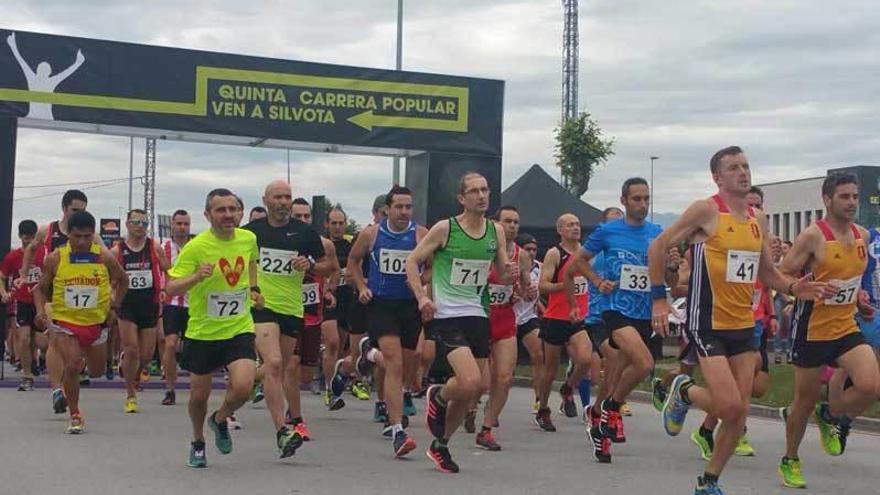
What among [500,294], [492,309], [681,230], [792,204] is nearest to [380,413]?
[500,294]

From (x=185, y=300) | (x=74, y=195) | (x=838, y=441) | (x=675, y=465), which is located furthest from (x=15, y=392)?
(x=838, y=441)

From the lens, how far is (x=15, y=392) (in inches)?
631

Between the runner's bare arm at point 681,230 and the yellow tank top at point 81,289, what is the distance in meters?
5.81

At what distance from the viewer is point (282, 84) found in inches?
741

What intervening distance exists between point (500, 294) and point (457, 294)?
245 centimetres

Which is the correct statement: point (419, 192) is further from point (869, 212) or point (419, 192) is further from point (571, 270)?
point (869, 212)

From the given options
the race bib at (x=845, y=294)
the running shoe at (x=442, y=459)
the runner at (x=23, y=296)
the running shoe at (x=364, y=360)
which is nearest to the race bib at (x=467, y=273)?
the running shoe at (x=442, y=459)

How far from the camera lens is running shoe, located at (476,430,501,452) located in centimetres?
1081

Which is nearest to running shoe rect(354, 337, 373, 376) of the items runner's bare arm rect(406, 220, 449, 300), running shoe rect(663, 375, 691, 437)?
runner's bare arm rect(406, 220, 449, 300)

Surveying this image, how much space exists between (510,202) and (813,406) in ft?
49.5

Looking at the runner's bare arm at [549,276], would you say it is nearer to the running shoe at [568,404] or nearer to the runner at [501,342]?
the runner at [501,342]

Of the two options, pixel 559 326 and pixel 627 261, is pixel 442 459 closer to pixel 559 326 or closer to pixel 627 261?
pixel 627 261

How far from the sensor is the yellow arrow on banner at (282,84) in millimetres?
17625

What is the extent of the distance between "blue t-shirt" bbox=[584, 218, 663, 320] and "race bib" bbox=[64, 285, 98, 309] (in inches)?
177
